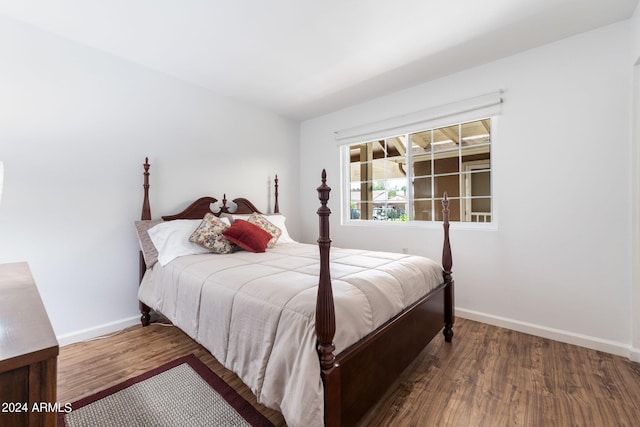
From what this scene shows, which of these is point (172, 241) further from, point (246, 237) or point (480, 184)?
point (480, 184)

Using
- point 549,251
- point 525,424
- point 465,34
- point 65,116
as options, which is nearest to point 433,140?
point 465,34

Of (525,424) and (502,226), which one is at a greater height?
(502,226)

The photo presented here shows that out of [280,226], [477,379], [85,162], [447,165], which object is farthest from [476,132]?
[85,162]

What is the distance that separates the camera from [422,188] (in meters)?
3.29

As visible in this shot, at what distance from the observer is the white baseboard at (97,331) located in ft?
7.61

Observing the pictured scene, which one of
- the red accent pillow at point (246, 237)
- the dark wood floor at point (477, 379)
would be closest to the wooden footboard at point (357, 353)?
the dark wood floor at point (477, 379)

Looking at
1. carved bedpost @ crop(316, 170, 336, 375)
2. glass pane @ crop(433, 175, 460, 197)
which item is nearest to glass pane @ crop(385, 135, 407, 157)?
glass pane @ crop(433, 175, 460, 197)

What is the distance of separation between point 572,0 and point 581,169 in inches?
47.7

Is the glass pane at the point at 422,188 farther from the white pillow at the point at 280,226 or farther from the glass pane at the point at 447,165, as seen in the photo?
the white pillow at the point at 280,226

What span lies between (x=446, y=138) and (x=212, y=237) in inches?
104

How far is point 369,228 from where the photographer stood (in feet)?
11.9

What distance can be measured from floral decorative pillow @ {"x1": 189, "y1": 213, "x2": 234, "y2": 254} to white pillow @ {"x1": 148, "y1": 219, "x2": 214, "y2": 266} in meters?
0.06

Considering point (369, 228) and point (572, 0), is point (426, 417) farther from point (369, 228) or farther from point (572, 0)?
point (572, 0)

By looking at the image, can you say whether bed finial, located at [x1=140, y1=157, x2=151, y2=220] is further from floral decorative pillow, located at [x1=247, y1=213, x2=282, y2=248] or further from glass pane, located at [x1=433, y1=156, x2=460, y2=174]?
glass pane, located at [x1=433, y1=156, x2=460, y2=174]
